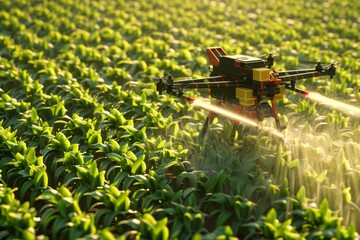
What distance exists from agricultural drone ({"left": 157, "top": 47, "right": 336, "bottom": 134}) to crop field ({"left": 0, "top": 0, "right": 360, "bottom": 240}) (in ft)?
1.56

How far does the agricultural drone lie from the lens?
6715mm

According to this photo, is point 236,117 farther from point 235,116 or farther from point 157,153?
point 157,153

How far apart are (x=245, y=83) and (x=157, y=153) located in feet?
4.29

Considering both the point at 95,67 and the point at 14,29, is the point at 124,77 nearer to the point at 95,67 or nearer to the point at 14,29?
the point at 95,67

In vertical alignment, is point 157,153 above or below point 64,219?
above

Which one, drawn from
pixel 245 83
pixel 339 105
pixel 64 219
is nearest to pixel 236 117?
pixel 245 83

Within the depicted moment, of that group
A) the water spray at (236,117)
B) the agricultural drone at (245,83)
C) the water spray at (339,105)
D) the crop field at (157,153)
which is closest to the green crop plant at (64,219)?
the crop field at (157,153)

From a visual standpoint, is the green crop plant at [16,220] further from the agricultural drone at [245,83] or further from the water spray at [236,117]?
the water spray at [236,117]

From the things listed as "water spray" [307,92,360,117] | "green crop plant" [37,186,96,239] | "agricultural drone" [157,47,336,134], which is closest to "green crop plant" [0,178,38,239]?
"green crop plant" [37,186,96,239]

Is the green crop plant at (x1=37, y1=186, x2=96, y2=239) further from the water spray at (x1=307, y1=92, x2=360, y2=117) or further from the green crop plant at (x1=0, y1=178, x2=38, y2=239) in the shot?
the water spray at (x1=307, y1=92, x2=360, y2=117)

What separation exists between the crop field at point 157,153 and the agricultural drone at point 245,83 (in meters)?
0.48

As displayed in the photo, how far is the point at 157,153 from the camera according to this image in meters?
7.13

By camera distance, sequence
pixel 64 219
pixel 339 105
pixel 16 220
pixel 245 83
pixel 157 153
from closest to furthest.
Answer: pixel 16 220
pixel 64 219
pixel 245 83
pixel 157 153
pixel 339 105

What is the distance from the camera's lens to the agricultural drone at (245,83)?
6.71 m
